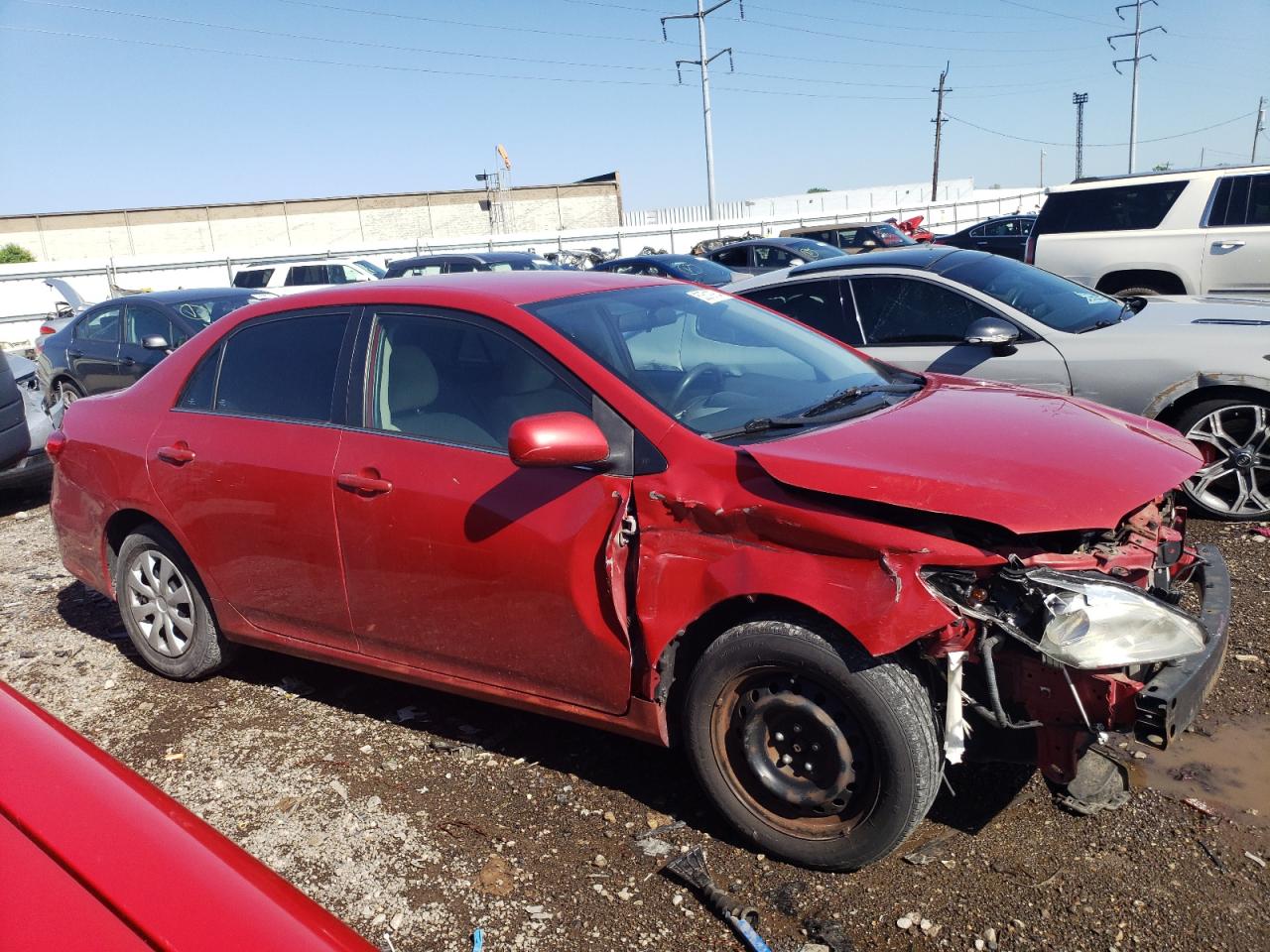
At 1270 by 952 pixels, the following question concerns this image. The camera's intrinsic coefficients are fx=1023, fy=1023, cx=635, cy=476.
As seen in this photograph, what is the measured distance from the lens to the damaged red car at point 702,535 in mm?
2738

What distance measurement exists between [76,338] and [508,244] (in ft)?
89.7

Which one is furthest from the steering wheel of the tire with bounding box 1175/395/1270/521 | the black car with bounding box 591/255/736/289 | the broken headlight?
the black car with bounding box 591/255/736/289

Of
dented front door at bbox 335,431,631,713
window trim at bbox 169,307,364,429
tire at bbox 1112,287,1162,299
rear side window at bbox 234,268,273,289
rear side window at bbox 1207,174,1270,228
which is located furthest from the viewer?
rear side window at bbox 234,268,273,289

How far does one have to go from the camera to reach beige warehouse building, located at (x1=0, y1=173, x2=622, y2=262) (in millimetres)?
48719

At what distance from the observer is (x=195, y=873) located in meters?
1.62

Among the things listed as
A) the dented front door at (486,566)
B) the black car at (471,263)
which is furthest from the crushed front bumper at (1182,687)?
the black car at (471,263)

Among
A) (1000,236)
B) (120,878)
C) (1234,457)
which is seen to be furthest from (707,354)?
(1000,236)

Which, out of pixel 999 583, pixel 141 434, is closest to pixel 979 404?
pixel 999 583

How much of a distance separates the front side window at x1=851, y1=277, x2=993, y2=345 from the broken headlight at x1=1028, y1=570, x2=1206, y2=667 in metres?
3.92

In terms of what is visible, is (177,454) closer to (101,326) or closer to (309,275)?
(101,326)

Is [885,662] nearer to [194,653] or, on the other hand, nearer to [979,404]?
[979,404]

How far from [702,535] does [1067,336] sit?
13.5 feet

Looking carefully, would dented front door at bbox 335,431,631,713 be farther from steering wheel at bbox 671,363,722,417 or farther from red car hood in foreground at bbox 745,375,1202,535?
red car hood in foreground at bbox 745,375,1202,535

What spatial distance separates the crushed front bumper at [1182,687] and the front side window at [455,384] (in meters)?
1.81
